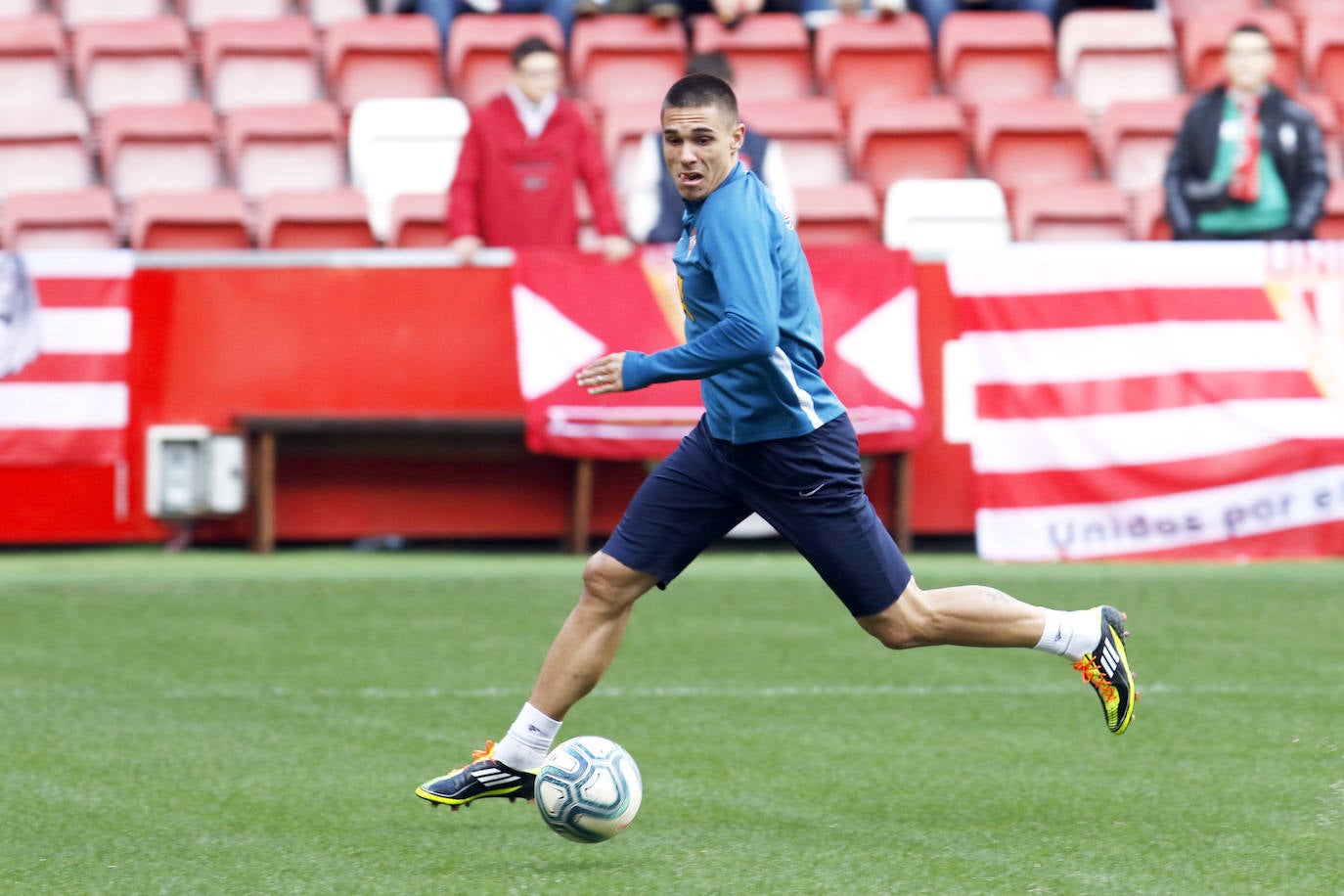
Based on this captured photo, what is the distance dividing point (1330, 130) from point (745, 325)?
395 inches

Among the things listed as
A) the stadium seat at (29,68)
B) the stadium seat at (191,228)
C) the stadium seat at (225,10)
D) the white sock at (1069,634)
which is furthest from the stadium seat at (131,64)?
the white sock at (1069,634)

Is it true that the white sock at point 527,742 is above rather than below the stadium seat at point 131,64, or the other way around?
below

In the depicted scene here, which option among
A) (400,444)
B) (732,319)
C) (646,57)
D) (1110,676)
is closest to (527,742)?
(732,319)

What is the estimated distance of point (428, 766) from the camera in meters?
6.45

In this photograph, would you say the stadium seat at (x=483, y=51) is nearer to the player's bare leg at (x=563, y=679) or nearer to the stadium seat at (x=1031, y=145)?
the stadium seat at (x=1031, y=145)

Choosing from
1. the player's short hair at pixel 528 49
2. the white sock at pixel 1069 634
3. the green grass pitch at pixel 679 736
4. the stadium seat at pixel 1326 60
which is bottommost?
the green grass pitch at pixel 679 736

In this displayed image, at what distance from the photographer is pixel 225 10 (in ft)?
48.9

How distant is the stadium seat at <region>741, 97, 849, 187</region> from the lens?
13859mm

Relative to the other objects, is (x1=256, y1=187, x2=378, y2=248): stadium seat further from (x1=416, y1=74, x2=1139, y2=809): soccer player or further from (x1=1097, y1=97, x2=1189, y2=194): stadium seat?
(x1=416, y1=74, x2=1139, y2=809): soccer player

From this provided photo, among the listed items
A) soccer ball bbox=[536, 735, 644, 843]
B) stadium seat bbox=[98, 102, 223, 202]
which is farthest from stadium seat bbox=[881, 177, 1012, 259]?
soccer ball bbox=[536, 735, 644, 843]

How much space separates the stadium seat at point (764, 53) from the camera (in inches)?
566

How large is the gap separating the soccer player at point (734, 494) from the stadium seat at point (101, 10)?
10028 millimetres

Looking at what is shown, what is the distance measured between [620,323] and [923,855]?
6243 millimetres

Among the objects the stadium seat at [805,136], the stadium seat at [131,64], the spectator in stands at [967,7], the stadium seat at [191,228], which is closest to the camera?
the stadium seat at [191,228]
